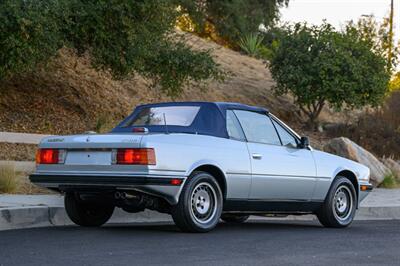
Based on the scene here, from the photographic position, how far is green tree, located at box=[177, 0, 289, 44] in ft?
114

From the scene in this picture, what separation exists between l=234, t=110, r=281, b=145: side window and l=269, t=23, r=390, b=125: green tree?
14.8 metres

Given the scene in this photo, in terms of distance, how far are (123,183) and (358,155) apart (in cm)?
1136

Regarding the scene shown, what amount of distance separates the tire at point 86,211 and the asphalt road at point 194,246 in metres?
0.23

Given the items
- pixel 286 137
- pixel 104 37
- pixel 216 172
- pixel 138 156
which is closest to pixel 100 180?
pixel 138 156

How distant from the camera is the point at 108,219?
11398 mm

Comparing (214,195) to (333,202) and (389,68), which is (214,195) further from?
(389,68)

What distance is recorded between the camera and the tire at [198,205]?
32.9ft

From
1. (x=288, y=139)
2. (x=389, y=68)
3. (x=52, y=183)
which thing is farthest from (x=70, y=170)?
(x=389, y=68)

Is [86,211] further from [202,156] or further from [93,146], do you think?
[202,156]

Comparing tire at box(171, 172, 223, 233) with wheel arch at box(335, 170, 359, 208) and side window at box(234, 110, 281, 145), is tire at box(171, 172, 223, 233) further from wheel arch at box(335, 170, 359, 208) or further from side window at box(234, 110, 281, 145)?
wheel arch at box(335, 170, 359, 208)

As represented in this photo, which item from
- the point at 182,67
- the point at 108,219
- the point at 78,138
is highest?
the point at 182,67

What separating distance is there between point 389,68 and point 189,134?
18.8m

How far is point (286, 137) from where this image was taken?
1187cm

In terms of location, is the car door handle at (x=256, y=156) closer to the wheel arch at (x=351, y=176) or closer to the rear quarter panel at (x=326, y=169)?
the rear quarter panel at (x=326, y=169)
